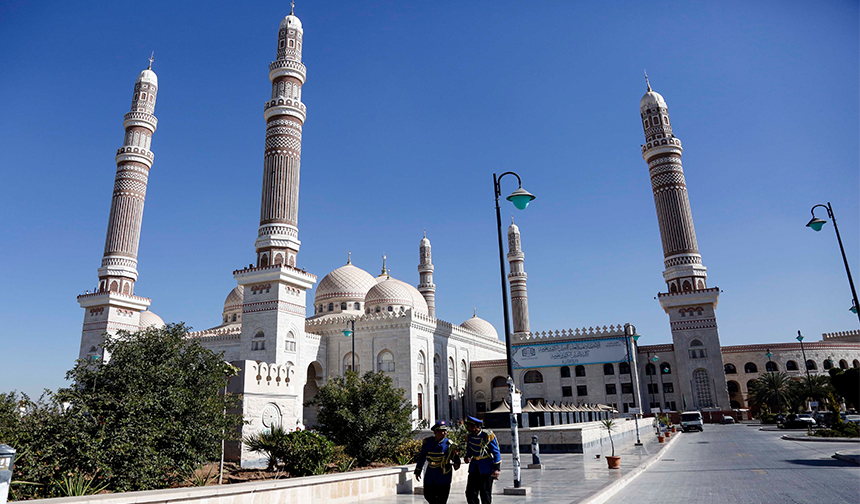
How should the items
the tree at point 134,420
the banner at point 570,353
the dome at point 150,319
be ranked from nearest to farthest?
the tree at point 134,420
the banner at point 570,353
the dome at point 150,319

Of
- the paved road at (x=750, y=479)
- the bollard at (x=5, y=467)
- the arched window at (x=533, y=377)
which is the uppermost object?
the arched window at (x=533, y=377)

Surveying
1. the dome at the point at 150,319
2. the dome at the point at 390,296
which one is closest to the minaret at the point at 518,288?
the dome at the point at 390,296

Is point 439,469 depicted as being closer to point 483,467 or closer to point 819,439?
point 483,467

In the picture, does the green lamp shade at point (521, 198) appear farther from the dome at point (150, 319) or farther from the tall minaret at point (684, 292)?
the dome at point (150, 319)

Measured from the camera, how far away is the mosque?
3494 cm

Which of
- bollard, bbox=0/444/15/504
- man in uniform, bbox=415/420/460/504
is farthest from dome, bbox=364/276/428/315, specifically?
bollard, bbox=0/444/15/504

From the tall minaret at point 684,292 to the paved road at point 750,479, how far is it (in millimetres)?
24403

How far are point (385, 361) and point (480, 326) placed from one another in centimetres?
1868

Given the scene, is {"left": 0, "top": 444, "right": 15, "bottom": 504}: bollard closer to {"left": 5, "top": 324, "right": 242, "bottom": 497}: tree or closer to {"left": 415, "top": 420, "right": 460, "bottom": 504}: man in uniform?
{"left": 5, "top": 324, "right": 242, "bottom": 497}: tree

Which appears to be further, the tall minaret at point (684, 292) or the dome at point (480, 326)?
the dome at point (480, 326)

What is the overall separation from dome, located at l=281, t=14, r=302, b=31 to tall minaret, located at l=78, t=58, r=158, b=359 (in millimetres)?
12228

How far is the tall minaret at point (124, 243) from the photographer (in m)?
37.9

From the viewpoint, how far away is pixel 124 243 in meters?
38.7

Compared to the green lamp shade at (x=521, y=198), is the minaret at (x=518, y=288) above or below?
above
